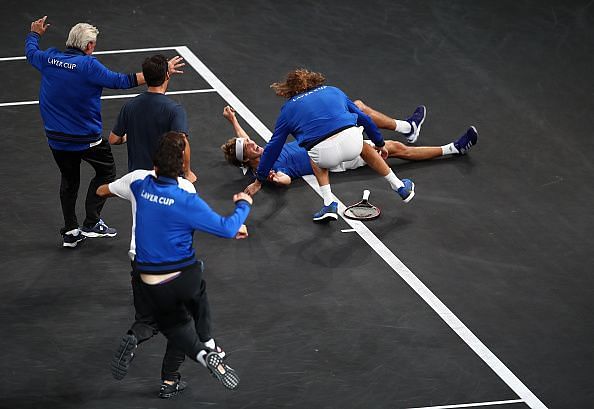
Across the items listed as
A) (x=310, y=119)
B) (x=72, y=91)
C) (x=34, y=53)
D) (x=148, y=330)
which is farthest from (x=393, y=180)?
(x=148, y=330)

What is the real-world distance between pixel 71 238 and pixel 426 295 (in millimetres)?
3624

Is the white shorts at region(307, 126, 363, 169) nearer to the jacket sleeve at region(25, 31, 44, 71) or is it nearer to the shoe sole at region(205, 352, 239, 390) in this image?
the jacket sleeve at region(25, 31, 44, 71)

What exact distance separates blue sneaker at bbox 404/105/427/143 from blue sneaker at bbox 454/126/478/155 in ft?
2.02

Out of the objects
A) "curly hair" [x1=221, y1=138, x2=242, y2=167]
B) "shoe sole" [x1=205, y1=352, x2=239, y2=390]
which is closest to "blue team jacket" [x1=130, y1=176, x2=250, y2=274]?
"shoe sole" [x1=205, y1=352, x2=239, y2=390]

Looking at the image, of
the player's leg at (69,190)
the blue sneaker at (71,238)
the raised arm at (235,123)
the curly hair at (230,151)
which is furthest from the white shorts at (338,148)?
the blue sneaker at (71,238)

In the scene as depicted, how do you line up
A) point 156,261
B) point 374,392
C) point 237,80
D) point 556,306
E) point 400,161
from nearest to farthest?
point 156,261, point 374,392, point 556,306, point 400,161, point 237,80

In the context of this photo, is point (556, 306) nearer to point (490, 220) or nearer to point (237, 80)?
point (490, 220)

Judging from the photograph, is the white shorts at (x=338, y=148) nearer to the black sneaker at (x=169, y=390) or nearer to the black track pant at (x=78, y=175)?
the black track pant at (x=78, y=175)

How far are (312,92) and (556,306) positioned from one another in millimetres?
3317

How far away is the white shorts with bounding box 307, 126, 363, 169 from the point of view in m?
12.0

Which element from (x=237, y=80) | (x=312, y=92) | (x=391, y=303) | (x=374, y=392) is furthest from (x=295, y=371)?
(x=237, y=80)

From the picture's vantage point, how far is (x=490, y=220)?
12.3 metres

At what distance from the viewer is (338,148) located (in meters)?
12.1

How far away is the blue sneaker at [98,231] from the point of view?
11.9 meters
